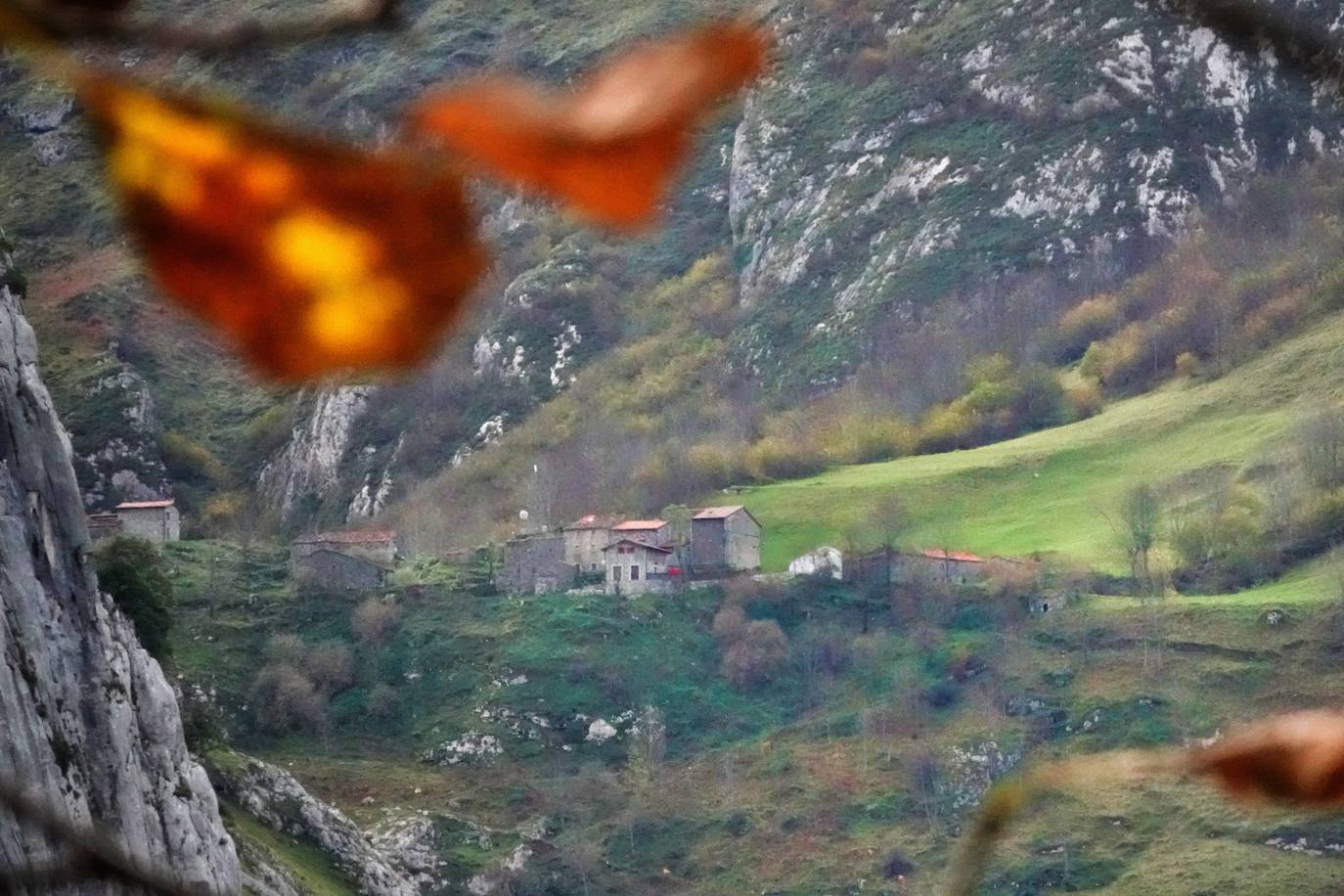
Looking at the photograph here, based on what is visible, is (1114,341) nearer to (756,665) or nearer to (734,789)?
(756,665)

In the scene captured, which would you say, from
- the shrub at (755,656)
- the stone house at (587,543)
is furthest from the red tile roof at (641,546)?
the shrub at (755,656)

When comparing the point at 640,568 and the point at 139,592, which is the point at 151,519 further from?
the point at 139,592

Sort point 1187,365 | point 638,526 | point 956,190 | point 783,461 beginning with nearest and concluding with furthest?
point 638,526
point 1187,365
point 783,461
point 956,190

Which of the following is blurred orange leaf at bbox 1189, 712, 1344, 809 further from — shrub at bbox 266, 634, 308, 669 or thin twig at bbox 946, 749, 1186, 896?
shrub at bbox 266, 634, 308, 669

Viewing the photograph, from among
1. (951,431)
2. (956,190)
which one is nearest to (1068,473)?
(951,431)

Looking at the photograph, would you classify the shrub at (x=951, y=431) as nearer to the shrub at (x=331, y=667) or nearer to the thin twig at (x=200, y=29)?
the shrub at (x=331, y=667)

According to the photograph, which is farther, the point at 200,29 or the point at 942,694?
the point at 942,694

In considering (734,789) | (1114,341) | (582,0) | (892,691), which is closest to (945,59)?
(1114,341)
